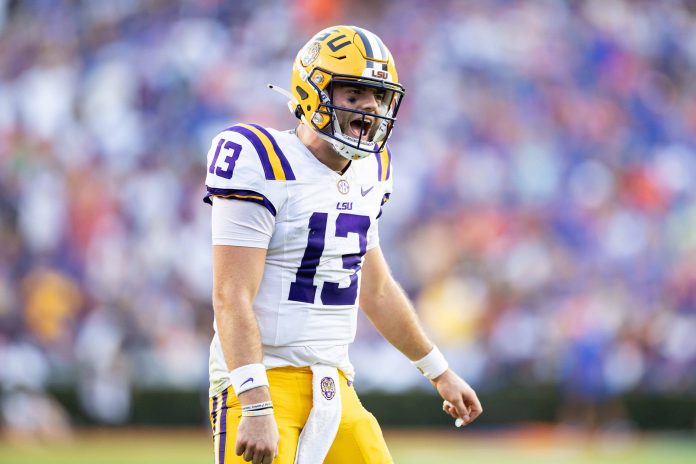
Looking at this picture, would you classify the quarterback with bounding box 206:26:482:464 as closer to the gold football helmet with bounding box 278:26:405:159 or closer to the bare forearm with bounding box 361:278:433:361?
the gold football helmet with bounding box 278:26:405:159

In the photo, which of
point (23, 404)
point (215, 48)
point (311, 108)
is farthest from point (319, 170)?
point (215, 48)

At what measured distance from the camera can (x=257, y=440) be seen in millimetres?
3145

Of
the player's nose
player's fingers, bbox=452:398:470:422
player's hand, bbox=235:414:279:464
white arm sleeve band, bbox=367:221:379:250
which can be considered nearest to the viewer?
player's hand, bbox=235:414:279:464

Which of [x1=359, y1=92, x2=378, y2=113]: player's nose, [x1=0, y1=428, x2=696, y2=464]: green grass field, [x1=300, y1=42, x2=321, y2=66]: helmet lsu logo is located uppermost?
[x1=300, y1=42, x2=321, y2=66]: helmet lsu logo

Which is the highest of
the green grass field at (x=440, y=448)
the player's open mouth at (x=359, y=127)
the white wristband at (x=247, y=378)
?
the player's open mouth at (x=359, y=127)

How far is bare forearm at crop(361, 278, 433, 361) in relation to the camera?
3.83 m

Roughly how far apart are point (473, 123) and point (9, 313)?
215 inches

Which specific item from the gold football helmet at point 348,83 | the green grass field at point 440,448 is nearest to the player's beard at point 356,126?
the gold football helmet at point 348,83

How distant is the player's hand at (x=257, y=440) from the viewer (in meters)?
3.14

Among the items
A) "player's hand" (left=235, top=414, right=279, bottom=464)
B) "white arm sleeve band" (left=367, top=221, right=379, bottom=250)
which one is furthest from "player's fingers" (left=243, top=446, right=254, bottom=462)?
"white arm sleeve band" (left=367, top=221, right=379, bottom=250)

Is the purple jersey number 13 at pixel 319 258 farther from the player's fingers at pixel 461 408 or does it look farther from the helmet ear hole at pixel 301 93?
the player's fingers at pixel 461 408

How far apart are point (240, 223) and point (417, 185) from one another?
926 centimetres

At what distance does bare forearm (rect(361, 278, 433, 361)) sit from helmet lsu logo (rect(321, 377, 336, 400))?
1.37ft

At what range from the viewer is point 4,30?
44.4 feet
